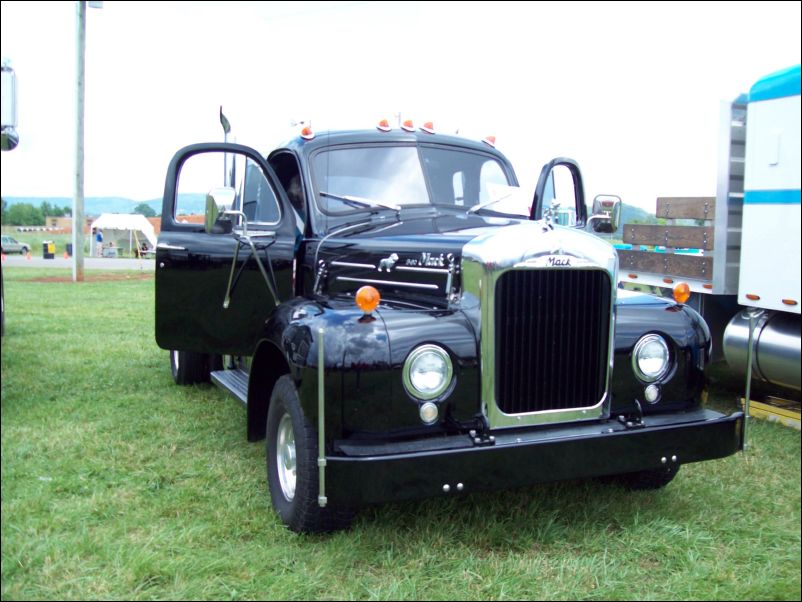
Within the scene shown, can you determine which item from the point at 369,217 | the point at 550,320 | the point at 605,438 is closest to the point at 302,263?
the point at 369,217

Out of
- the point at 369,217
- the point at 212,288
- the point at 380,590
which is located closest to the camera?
the point at 380,590

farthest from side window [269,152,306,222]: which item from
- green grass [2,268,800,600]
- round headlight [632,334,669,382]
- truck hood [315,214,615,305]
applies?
round headlight [632,334,669,382]

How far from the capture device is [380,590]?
3.18 meters

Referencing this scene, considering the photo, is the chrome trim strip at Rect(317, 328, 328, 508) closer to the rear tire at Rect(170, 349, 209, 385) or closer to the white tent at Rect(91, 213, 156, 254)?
the white tent at Rect(91, 213, 156, 254)

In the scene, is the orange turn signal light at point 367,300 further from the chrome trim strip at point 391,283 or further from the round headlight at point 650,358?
the round headlight at point 650,358

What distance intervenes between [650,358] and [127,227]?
3.50m

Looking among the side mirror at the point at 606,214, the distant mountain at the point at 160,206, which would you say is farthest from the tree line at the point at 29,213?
the side mirror at the point at 606,214

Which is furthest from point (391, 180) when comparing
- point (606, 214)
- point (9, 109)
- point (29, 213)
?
point (9, 109)

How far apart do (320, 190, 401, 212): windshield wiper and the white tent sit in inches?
48.5

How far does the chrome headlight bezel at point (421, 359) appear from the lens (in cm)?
340

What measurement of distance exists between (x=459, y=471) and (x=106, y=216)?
115 inches

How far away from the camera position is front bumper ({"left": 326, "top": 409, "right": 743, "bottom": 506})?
322 cm

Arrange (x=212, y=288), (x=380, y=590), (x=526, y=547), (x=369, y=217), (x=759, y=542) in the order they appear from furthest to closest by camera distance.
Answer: (x=212, y=288) → (x=369, y=217) → (x=526, y=547) → (x=759, y=542) → (x=380, y=590)

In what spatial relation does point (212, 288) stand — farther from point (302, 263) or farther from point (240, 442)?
point (240, 442)
